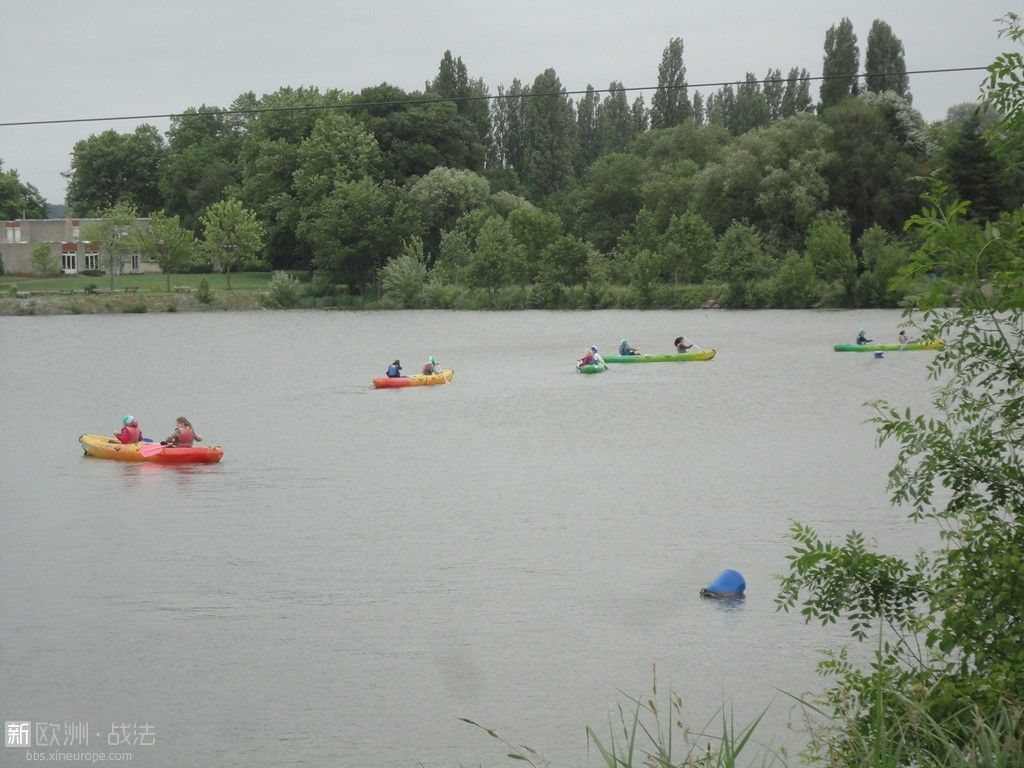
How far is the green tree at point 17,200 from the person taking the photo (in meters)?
133

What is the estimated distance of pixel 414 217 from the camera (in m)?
98.1

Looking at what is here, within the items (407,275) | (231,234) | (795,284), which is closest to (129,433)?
(795,284)

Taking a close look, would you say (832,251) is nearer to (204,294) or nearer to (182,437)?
(204,294)

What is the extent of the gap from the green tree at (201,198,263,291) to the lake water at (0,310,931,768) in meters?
54.4

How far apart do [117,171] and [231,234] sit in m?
36.6

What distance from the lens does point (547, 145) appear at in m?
115

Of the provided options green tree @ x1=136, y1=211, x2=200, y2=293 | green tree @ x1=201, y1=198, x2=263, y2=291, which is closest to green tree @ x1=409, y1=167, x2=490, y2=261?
green tree @ x1=201, y1=198, x2=263, y2=291

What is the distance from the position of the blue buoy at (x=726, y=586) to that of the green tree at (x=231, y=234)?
87.3 meters

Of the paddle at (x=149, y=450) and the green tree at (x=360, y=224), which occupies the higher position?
the green tree at (x=360, y=224)

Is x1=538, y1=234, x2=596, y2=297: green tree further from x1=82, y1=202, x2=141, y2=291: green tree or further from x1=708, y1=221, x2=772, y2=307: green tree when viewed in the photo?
x1=82, y1=202, x2=141, y2=291: green tree

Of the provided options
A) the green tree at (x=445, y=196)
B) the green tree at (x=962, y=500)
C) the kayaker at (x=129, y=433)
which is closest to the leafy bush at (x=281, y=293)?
the green tree at (x=445, y=196)

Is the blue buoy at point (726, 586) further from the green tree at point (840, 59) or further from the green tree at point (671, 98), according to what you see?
the green tree at point (671, 98)

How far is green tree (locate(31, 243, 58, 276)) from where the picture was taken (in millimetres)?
110312

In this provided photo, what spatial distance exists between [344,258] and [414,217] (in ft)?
20.4
